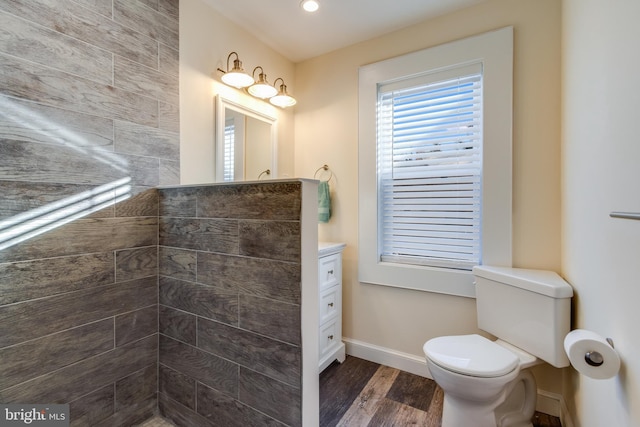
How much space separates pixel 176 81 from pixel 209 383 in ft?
5.52

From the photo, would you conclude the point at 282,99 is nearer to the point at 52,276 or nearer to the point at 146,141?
the point at 146,141

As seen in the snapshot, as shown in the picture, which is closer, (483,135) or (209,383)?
(209,383)

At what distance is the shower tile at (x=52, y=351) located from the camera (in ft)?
3.81

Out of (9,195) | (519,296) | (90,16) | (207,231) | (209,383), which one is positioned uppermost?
(90,16)

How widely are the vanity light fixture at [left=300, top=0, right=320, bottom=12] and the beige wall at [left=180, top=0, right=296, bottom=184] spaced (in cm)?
52

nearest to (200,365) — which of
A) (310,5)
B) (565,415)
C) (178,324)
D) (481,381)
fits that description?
(178,324)

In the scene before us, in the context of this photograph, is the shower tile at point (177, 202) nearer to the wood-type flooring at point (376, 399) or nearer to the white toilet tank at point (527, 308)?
the wood-type flooring at point (376, 399)

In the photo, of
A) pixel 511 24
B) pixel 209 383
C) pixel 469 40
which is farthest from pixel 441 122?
pixel 209 383

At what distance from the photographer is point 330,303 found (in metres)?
2.15

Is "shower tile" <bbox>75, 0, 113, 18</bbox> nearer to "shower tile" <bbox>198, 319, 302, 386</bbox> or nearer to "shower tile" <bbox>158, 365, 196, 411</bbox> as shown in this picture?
"shower tile" <bbox>198, 319, 302, 386</bbox>

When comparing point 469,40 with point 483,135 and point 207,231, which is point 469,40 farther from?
point 207,231

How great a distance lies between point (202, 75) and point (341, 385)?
2.24 meters

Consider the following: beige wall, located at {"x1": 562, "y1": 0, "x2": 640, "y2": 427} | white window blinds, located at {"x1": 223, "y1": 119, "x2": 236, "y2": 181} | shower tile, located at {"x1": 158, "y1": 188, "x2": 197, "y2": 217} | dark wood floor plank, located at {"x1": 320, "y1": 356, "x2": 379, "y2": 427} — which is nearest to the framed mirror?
white window blinds, located at {"x1": 223, "y1": 119, "x2": 236, "y2": 181}

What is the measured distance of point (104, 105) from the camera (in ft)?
4.65
